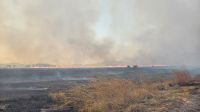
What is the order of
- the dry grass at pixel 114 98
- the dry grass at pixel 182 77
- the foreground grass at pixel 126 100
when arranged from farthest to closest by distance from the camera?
1. the dry grass at pixel 182 77
2. the dry grass at pixel 114 98
3. the foreground grass at pixel 126 100

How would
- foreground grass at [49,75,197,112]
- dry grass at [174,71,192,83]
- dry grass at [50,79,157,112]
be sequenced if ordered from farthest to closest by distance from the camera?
1. dry grass at [174,71,192,83]
2. dry grass at [50,79,157,112]
3. foreground grass at [49,75,197,112]

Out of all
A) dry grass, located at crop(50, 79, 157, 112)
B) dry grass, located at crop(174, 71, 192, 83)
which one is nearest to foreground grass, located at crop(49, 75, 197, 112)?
dry grass, located at crop(50, 79, 157, 112)

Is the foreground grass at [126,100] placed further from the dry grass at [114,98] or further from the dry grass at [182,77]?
the dry grass at [182,77]

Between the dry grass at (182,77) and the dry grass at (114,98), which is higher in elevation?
the dry grass at (182,77)

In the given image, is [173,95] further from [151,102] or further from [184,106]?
[184,106]

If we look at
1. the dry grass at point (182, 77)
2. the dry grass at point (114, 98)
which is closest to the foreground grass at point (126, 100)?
the dry grass at point (114, 98)

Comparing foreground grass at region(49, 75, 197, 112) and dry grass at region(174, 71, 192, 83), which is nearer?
foreground grass at region(49, 75, 197, 112)

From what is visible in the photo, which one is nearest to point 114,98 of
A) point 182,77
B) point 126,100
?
point 126,100

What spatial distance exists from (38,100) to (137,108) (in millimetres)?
15544

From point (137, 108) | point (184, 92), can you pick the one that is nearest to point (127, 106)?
point (137, 108)

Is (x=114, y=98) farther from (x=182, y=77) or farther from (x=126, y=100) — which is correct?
(x=182, y=77)

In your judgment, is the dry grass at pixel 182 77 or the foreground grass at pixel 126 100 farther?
the dry grass at pixel 182 77

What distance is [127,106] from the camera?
86.5ft

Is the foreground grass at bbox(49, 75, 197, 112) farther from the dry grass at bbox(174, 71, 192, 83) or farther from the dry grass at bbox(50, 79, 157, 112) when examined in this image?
the dry grass at bbox(174, 71, 192, 83)
